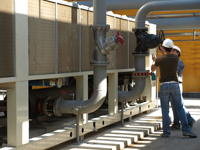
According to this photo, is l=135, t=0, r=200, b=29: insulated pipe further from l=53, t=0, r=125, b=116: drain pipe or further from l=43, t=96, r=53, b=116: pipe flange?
l=43, t=96, r=53, b=116: pipe flange

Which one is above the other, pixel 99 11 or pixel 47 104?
pixel 99 11

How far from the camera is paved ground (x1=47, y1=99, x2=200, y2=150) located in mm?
6062

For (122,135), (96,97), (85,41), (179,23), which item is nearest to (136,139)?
(122,135)

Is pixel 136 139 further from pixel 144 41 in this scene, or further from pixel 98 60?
pixel 144 41

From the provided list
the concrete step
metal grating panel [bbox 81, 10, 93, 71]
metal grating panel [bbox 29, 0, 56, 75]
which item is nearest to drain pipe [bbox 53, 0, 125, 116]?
metal grating panel [bbox 81, 10, 93, 71]

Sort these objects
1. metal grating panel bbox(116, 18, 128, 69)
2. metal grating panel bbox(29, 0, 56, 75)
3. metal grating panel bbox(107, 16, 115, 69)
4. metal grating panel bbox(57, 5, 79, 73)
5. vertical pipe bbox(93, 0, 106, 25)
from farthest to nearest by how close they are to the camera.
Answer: metal grating panel bbox(116, 18, 128, 69) → metal grating panel bbox(107, 16, 115, 69) → vertical pipe bbox(93, 0, 106, 25) → metal grating panel bbox(57, 5, 79, 73) → metal grating panel bbox(29, 0, 56, 75)

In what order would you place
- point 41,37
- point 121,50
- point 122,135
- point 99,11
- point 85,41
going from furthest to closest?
1. point 121,50
2. point 122,135
3. point 85,41
4. point 99,11
5. point 41,37

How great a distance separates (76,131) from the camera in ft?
20.4

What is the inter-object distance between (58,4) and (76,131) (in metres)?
2.04

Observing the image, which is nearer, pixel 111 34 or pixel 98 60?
pixel 98 60

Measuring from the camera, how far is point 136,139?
6695 mm

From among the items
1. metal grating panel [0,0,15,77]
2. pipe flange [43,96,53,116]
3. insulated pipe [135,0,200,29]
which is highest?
insulated pipe [135,0,200,29]

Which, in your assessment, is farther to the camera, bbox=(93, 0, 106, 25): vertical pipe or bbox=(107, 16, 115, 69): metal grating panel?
bbox=(107, 16, 115, 69): metal grating panel

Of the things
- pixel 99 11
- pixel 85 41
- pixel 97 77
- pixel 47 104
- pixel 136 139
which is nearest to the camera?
pixel 99 11
